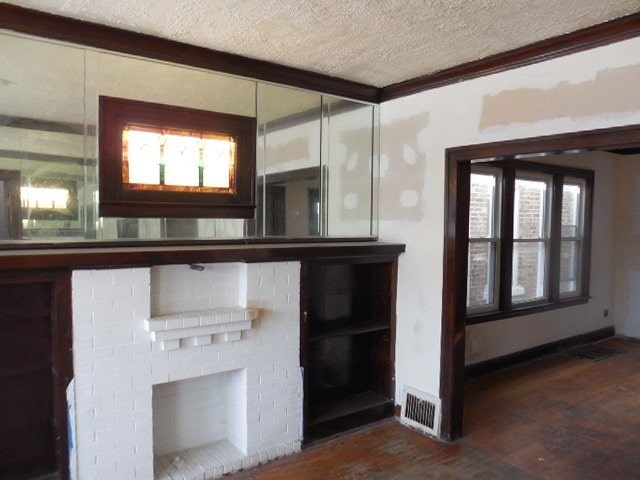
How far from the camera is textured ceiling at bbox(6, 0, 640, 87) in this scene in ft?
8.11

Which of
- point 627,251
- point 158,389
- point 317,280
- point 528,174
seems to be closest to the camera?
point 158,389

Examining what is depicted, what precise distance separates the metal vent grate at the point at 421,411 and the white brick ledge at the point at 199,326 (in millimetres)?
1531

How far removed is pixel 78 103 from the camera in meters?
2.79

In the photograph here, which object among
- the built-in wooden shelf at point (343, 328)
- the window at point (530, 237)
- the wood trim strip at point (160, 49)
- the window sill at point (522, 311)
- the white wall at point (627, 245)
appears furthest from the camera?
the white wall at point (627, 245)

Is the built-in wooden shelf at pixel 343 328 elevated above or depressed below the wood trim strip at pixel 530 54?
below

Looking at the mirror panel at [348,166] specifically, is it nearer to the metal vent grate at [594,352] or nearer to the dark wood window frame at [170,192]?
the dark wood window frame at [170,192]

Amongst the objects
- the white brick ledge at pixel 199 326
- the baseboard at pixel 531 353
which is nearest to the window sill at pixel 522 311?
the baseboard at pixel 531 353

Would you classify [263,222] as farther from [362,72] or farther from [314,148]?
[362,72]

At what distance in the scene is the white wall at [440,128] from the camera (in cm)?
274

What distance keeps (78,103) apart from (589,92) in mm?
2959

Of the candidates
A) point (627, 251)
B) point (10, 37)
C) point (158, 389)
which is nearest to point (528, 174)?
point (627, 251)

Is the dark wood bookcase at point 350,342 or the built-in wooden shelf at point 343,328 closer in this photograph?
the built-in wooden shelf at point 343,328

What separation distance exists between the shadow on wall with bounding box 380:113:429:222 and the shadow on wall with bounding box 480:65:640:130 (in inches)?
23.1

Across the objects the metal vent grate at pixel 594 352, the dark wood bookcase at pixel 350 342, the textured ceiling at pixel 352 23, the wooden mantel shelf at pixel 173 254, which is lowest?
Answer: the metal vent grate at pixel 594 352
